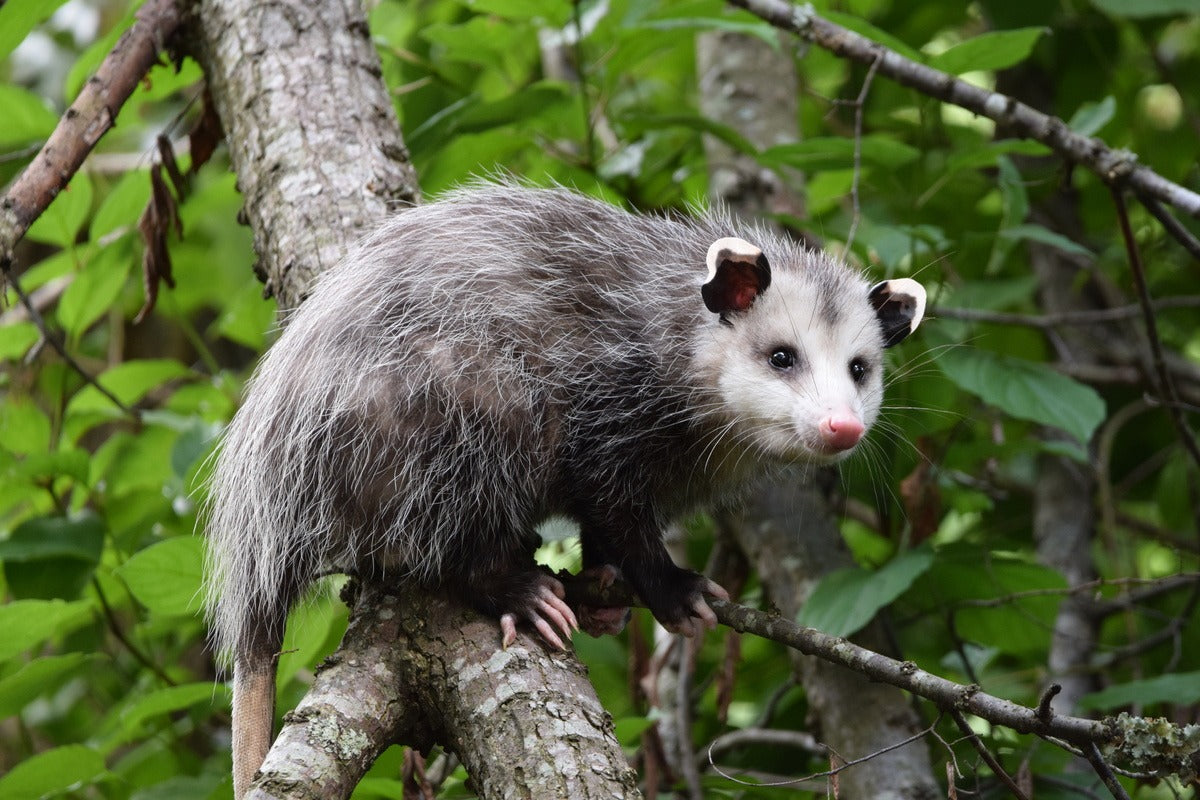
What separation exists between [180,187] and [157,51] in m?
0.30

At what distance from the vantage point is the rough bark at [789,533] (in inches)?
102

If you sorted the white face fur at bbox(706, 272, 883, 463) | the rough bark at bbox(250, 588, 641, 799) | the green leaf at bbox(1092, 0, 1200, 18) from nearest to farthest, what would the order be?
the rough bark at bbox(250, 588, 641, 799), the white face fur at bbox(706, 272, 883, 463), the green leaf at bbox(1092, 0, 1200, 18)

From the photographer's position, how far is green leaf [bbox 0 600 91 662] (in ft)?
7.22

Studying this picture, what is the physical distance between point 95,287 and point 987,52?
6.98ft

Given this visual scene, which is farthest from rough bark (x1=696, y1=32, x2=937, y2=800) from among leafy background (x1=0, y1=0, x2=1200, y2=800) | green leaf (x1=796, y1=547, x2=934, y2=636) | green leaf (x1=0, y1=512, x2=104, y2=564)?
green leaf (x1=0, y1=512, x2=104, y2=564)

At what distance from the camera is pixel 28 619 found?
2227mm

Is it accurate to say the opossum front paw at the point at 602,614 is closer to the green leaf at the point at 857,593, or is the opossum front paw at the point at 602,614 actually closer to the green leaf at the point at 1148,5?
the green leaf at the point at 857,593

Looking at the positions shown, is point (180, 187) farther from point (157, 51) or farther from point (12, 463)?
point (12, 463)

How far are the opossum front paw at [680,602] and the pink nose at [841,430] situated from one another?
376mm

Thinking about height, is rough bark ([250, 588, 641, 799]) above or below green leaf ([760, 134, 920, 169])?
below

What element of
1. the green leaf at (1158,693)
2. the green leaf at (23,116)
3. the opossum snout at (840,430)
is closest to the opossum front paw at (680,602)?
the opossum snout at (840,430)

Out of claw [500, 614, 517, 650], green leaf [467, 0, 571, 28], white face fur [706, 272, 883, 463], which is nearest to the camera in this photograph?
claw [500, 614, 517, 650]

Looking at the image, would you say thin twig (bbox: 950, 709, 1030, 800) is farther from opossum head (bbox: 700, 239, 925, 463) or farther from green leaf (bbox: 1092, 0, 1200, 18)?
green leaf (bbox: 1092, 0, 1200, 18)

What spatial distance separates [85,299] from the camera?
9.51ft
